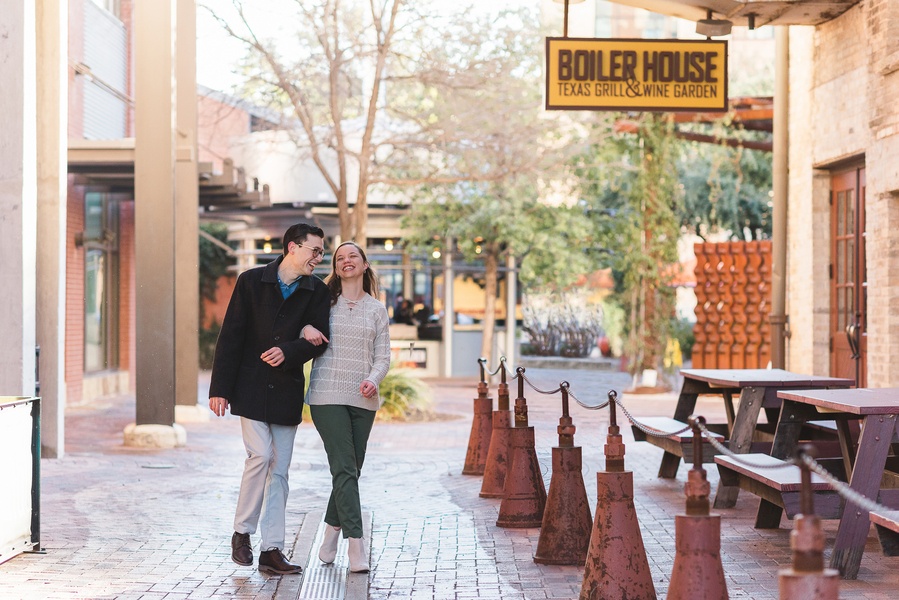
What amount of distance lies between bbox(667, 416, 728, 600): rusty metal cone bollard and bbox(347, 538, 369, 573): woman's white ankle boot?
234 centimetres

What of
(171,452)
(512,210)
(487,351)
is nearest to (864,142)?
(171,452)

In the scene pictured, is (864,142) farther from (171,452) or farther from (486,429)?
(171,452)

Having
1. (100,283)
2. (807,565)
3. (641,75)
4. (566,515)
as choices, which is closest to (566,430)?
(566,515)

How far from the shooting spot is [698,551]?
4980mm

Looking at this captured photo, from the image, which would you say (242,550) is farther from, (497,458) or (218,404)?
(497,458)

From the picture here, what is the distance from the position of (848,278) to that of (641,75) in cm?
345

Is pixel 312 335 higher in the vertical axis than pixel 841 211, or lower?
lower

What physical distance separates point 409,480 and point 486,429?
865 mm

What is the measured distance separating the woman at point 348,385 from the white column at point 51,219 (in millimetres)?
5925

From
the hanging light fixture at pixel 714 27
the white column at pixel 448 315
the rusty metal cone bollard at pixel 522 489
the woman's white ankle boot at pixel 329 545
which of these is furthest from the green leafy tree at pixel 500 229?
the woman's white ankle boot at pixel 329 545

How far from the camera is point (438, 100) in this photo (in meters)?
20.9

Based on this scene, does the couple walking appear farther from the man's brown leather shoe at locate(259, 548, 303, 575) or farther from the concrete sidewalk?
the concrete sidewalk

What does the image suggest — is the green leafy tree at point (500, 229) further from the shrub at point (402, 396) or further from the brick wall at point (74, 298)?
the brick wall at point (74, 298)

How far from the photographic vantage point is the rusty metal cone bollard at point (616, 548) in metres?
5.80
